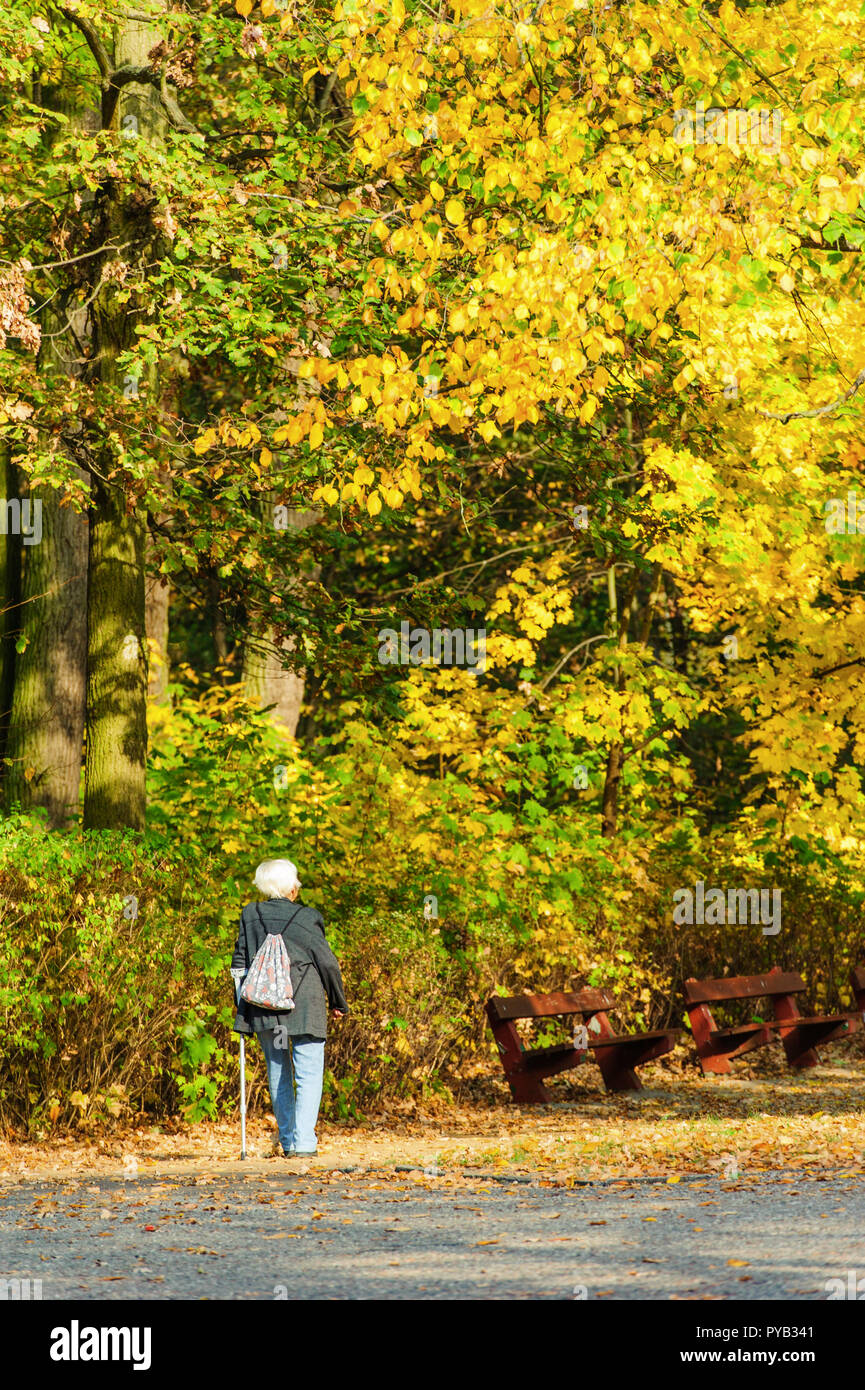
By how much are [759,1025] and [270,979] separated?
5718 mm

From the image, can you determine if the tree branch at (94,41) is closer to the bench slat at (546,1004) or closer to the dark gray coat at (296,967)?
the dark gray coat at (296,967)

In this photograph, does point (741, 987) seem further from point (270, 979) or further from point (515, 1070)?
point (270, 979)

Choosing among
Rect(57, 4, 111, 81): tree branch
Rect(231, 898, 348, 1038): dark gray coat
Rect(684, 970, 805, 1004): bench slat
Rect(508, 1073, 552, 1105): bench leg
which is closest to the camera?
Rect(231, 898, 348, 1038): dark gray coat

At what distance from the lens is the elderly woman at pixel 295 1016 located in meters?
8.43

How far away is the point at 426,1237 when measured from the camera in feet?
19.7

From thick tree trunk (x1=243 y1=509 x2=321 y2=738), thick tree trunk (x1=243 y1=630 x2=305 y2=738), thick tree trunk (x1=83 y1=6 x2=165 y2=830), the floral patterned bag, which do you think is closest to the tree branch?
thick tree trunk (x1=83 y1=6 x2=165 y2=830)

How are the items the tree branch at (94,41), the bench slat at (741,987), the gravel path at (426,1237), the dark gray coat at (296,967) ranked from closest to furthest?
the gravel path at (426,1237) → the dark gray coat at (296,967) → the tree branch at (94,41) → the bench slat at (741,987)

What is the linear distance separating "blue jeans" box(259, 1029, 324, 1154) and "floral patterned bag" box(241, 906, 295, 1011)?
238 millimetres

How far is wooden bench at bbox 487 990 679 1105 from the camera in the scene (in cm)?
1075

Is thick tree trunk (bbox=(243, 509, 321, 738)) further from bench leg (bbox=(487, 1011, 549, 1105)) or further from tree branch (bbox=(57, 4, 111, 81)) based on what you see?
bench leg (bbox=(487, 1011, 549, 1105))

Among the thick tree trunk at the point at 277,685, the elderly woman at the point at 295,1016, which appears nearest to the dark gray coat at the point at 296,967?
the elderly woman at the point at 295,1016

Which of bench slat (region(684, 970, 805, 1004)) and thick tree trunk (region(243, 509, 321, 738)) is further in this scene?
thick tree trunk (region(243, 509, 321, 738))

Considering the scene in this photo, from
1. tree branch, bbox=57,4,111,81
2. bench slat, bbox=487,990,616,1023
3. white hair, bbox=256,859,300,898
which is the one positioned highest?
tree branch, bbox=57,4,111,81
